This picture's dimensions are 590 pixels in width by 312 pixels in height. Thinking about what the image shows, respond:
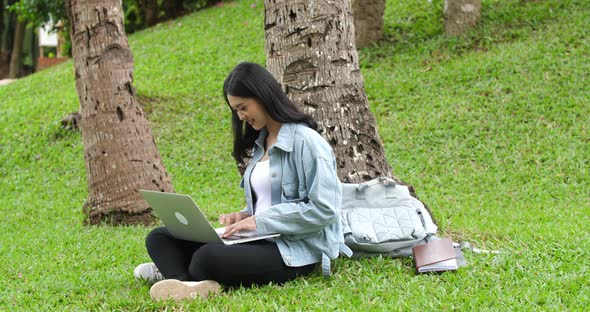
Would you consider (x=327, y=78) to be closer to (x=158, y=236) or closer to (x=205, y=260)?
(x=158, y=236)

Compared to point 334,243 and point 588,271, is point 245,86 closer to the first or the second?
point 334,243

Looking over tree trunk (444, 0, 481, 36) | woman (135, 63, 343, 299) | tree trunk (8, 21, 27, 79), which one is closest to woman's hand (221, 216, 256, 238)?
woman (135, 63, 343, 299)

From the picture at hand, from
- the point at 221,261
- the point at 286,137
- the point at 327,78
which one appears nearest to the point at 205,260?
the point at 221,261

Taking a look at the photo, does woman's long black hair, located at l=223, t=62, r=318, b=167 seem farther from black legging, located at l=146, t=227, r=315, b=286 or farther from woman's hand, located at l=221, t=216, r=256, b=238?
black legging, located at l=146, t=227, r=315, b=286

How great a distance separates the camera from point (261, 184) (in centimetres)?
444

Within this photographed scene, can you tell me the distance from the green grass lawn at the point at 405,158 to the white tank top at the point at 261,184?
18.2 inches

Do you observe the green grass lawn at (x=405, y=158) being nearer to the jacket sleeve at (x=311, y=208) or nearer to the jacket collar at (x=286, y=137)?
the jacket sleeve at (x=311, y=208)

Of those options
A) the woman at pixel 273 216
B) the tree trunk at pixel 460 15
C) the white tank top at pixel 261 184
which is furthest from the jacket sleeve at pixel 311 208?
the tree trunk at pixel 460 15

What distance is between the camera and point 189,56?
14.4 m

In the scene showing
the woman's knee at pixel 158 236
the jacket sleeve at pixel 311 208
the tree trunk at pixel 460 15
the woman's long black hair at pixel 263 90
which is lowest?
the woman's knee at pixel 158 236

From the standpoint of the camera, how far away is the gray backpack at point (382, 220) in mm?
4590

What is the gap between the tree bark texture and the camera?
17.6ft

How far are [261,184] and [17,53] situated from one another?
21706 mm

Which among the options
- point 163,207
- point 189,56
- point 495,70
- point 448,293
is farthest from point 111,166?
point 189,56
